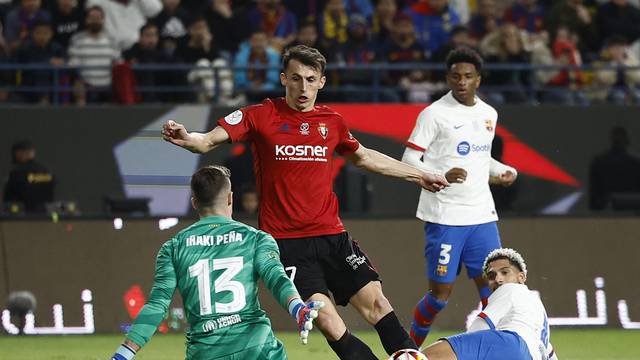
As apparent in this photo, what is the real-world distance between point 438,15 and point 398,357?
1054 centimetres

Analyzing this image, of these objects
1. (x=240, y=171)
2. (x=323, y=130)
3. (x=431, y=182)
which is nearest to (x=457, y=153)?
(x=431, y=182)

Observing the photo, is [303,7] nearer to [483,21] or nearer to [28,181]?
[483,21]

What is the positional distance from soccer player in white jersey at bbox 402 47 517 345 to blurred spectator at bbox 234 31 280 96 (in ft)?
18.7

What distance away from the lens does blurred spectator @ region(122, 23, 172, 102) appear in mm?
16953

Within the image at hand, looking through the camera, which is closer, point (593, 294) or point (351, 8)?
point (593, 294)

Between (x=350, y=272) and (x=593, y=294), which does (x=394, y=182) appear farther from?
(x=350, y=272)

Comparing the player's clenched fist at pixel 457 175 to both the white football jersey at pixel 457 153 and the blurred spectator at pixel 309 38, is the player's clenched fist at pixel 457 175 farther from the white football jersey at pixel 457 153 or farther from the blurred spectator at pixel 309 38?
the blurred spectator at pixel 309 38

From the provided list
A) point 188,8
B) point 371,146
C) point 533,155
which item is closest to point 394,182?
point 371,146

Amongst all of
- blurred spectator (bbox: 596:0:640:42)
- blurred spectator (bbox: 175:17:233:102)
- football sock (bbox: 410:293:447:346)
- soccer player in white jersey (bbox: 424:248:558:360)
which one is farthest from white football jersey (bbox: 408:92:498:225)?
blurred spectator (bbox: 596:0:640:42)

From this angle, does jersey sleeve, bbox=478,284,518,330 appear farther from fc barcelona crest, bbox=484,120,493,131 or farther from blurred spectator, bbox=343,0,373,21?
blurred spectator, bbox=343,0,373,21

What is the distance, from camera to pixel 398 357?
8.31 meters

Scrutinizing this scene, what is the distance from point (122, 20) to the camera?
58.8ft

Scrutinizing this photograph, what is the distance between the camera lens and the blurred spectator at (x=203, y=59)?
16812 millimetres

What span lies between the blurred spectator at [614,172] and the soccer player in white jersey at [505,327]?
7.18m
